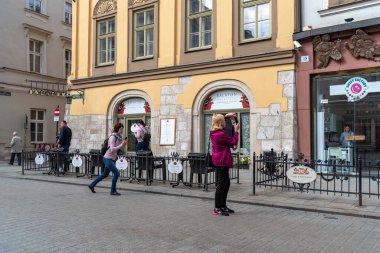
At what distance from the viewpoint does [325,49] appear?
1292 centimetres

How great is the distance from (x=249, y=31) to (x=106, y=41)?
7.98 metres

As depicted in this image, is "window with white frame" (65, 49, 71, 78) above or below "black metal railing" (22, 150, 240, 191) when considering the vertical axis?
above

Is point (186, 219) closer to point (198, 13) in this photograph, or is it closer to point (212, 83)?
point (212, 83)

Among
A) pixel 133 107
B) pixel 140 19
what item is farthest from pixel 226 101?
pixel 140 19

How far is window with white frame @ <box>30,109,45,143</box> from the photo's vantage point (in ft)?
83.0

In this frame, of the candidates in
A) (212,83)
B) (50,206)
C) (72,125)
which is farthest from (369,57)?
(72,125)

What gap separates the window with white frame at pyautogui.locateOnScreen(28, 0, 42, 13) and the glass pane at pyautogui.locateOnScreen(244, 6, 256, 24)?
16181 mm

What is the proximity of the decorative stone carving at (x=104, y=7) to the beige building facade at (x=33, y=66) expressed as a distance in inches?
253

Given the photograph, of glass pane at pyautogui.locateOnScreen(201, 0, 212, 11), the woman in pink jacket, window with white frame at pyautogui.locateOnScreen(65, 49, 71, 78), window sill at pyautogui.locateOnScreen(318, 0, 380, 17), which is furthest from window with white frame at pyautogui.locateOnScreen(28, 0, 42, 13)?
the woman in pink jacket

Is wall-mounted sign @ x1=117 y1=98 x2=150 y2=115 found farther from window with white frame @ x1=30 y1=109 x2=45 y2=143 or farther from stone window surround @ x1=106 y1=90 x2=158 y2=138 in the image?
window with white frame @ x1=30 y1=109 x2=45 y2=143

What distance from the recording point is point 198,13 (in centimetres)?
1634

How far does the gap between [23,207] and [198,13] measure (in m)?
11.2

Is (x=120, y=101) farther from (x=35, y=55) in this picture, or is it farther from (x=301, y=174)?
(x=301, y=174)

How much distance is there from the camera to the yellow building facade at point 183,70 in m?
14.1
